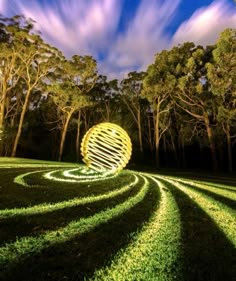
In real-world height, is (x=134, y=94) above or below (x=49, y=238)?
above

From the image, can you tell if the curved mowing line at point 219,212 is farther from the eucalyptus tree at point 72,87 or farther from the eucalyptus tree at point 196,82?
the eucalyptus tree at point 72,87

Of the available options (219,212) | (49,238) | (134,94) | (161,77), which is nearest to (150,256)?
(49,238)

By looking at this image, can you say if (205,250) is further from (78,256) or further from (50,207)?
(50,207)

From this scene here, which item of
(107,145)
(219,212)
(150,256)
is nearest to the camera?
(150,256)

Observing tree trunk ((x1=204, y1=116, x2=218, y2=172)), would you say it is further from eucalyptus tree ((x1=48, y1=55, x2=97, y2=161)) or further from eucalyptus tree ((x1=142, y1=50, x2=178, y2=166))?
eucalyptus tree ((x1=48, y1=55, x2=97, y2=161))

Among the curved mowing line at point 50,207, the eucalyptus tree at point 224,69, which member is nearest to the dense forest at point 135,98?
the eucalyptus tree at point 224,69

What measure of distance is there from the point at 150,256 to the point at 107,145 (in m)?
10.4

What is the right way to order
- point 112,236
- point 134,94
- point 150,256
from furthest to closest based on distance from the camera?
1. point 134,94
2. point 112,236
3. point 150,256

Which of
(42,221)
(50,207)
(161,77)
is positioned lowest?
(42,221)

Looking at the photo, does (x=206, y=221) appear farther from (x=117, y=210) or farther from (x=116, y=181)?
(x=116, y=181)

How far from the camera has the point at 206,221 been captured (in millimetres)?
7641

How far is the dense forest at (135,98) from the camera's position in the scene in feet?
110

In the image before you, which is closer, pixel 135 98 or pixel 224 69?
pixel 224 69

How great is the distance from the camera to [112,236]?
6.10 m
